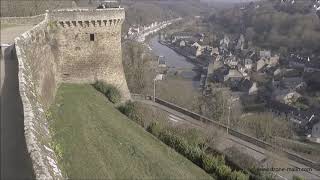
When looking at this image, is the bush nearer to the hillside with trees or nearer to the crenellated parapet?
the crenellated parapet

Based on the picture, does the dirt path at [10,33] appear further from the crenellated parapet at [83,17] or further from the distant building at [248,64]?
the distant building at [248,64]

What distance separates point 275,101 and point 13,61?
49.7m

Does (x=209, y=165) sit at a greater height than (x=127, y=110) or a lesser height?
lesser

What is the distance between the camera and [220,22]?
131m

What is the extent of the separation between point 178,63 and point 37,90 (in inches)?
A: 2883

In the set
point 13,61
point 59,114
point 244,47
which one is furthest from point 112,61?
point 244,47

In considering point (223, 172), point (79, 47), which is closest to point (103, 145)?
point (223, 172)

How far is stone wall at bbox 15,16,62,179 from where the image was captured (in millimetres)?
5199

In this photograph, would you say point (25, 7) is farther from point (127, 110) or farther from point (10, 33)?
point (127, 110)

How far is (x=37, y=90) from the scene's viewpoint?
11.3 m

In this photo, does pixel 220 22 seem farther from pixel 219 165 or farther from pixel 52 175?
pixel 52 175

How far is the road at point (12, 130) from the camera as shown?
212 inches

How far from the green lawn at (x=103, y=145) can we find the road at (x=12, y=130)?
2025 mm

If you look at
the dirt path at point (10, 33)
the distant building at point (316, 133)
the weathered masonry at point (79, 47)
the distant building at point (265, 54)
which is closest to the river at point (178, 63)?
the distant building at point (265, 54)
